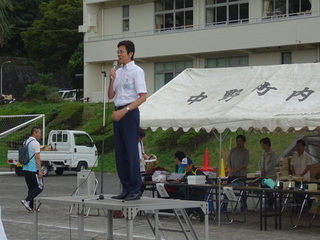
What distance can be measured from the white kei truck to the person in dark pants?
23.8 meters

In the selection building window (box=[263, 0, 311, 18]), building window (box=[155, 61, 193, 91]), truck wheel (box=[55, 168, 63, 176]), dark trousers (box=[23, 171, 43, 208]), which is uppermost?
building window (box=[263, 0, 311, 18])

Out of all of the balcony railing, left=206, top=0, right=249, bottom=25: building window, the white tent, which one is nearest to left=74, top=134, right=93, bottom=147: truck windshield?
the balcony railing

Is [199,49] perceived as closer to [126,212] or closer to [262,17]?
[262,17]

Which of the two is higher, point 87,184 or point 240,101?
point 240,101

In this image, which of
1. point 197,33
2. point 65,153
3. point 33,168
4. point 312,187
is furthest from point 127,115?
point 197,33

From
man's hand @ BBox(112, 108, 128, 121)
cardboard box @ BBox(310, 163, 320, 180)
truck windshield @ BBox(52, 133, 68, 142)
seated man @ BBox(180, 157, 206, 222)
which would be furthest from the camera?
truck windshield @ BBox(52, 133, 68, 142)

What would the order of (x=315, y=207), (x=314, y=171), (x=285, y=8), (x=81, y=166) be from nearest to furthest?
(x=315, y=207) < (x=314, y=171) < (x=81, y=166) < (x=285, y=8)

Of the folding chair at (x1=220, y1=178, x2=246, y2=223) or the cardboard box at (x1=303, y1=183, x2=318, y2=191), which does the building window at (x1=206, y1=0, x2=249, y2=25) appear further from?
the cardboard box at (x1=303, y1=183, x2=318, y2=191)

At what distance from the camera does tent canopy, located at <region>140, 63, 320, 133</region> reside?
14.6 meters

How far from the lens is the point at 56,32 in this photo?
66312 millimetres

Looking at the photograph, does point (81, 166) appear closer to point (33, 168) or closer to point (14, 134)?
point (14, 134)

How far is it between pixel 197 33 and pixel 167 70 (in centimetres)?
399

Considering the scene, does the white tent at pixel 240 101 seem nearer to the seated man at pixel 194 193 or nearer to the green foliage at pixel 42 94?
the seated man at pixel 194 193

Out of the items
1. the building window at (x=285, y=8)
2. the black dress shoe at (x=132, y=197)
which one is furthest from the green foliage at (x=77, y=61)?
the black dress shoe at (x=132, y=197)
